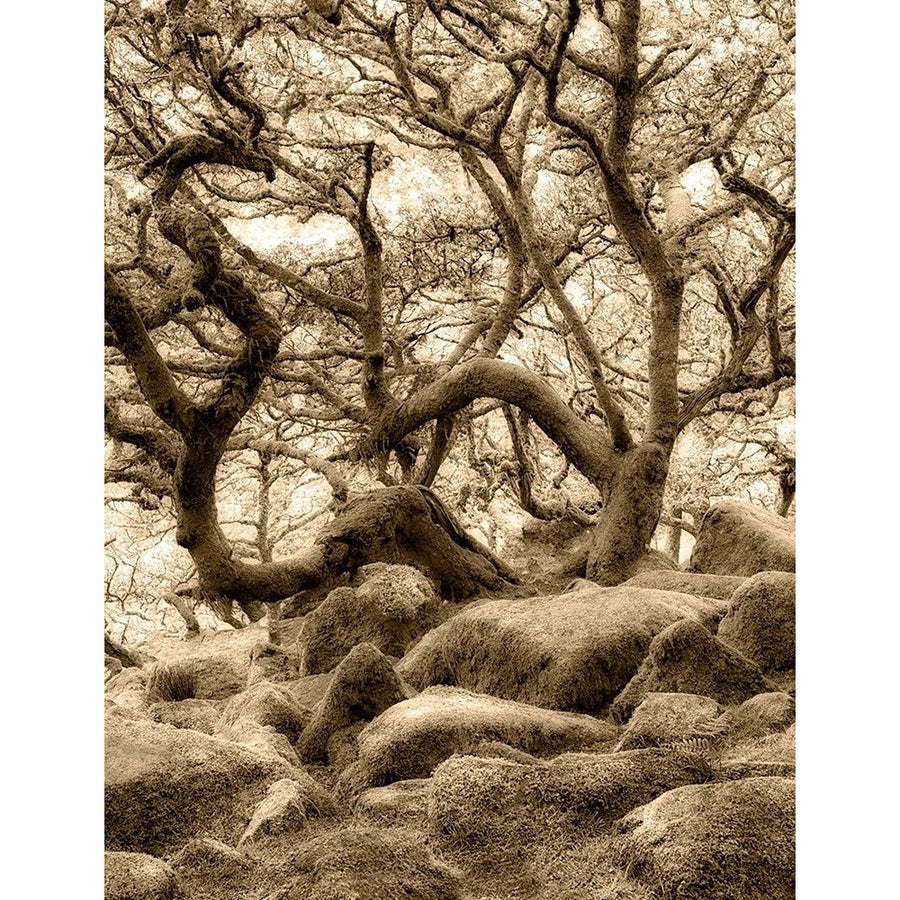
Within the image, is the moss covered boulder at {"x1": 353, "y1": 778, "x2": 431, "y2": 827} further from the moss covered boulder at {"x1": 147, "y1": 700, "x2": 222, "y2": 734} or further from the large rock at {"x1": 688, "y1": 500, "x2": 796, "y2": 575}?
the large rock at {"x1": 688, "y1": 500, "x2": 796, "y2": 575}

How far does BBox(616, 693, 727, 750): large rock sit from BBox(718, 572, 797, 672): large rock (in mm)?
615

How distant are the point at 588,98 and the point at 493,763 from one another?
21.3 feet

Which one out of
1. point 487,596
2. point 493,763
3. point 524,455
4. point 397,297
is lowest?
point 493,763

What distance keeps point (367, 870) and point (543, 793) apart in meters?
0.59

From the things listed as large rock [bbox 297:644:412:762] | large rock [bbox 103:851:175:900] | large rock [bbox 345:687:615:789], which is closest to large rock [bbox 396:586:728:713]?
large rock [bbox 345:687:615:789]

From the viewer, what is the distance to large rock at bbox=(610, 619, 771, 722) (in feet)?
11.4

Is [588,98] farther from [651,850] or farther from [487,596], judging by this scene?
[651,850]

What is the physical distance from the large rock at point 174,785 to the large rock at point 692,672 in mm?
1349

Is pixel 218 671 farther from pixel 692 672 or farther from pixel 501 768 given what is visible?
pixel 501 768

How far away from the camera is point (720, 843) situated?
2055 mm

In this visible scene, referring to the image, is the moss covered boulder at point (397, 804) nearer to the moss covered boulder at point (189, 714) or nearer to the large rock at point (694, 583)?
the moss covered boulder at point (189, 714)

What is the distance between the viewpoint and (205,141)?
495 centimetres

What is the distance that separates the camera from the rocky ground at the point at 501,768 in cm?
213
